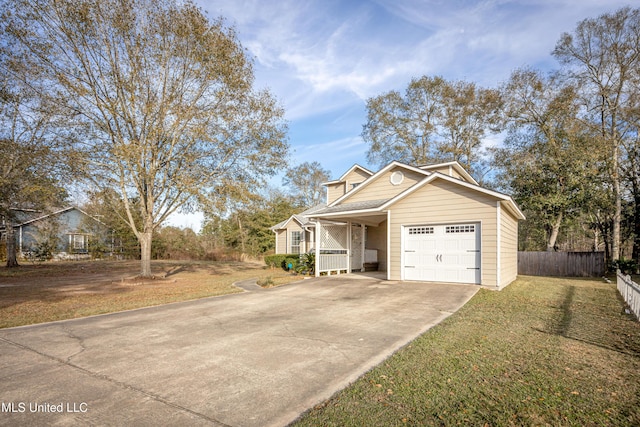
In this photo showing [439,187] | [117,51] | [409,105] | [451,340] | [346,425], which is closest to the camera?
[346,425]

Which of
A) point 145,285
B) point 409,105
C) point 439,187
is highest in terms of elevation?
point 409,105

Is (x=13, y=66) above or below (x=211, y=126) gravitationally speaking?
above

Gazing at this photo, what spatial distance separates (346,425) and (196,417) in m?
1.45

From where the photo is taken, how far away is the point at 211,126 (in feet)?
48.5

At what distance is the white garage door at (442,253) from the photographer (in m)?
11.7

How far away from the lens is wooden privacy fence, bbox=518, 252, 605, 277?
1852 cm

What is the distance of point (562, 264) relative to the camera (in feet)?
62.8

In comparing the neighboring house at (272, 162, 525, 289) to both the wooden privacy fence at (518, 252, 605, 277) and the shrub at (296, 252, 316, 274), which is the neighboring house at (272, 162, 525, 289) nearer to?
the shrub at (296, 252, 316, 274)

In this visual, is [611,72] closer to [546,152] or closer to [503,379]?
[546,152]

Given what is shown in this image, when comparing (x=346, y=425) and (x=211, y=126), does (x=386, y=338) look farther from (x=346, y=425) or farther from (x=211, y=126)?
(x=211, y=126)

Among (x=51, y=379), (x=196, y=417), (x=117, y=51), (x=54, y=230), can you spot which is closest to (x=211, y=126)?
(x=117, y=51)

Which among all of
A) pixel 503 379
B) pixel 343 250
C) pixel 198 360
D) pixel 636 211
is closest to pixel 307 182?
pixel 343 250

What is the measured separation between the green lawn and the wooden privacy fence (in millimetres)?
14077

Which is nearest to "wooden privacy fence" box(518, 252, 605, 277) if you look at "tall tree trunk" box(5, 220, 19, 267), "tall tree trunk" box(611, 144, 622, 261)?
"tall tree trunk" box(611, 144, 622, 261)
